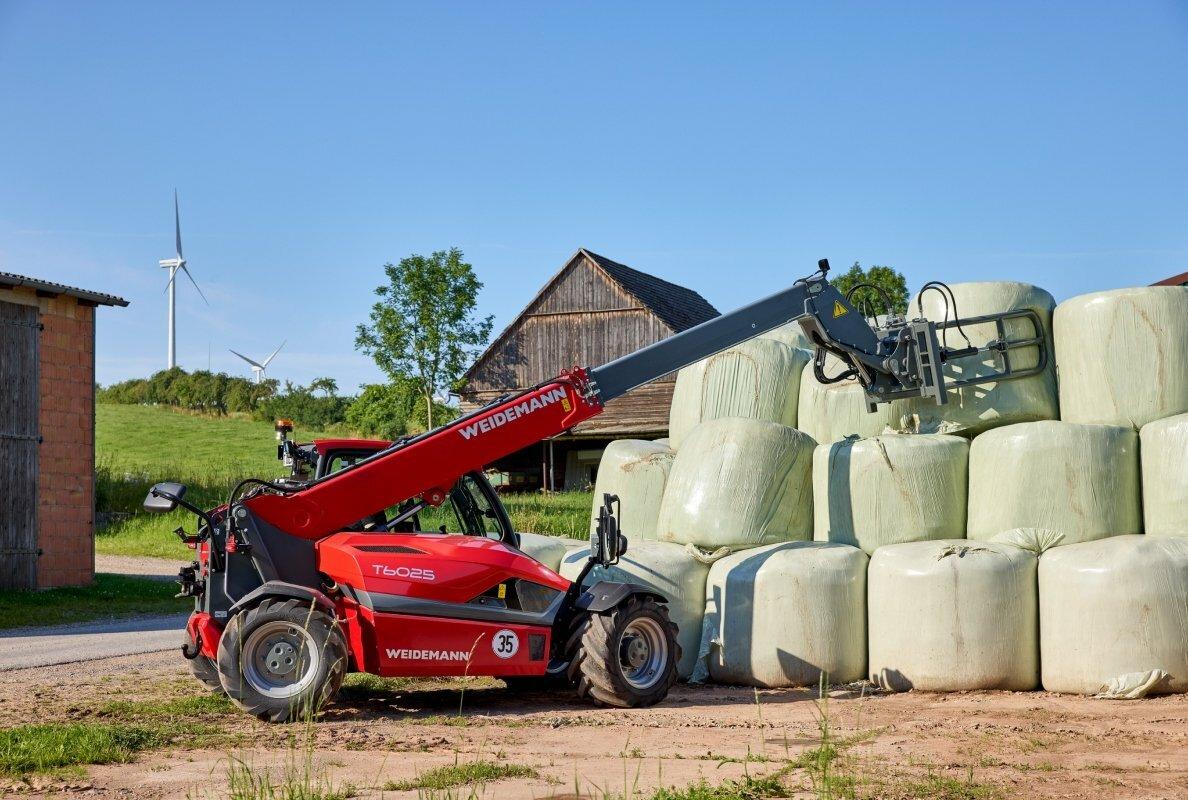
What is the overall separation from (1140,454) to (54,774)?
7343mm

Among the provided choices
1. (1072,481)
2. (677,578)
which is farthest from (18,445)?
(1072,481)

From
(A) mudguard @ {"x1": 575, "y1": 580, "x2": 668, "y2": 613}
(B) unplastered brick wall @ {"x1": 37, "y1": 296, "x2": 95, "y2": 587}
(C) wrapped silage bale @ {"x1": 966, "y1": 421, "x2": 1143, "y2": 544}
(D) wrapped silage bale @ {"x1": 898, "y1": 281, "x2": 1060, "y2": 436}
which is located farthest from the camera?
(B) unplastered brick wall @ {"x1": 37, "y1": 296, "x2": 95, "y2": 587}

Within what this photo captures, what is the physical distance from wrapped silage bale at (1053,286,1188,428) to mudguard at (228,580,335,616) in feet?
18.6

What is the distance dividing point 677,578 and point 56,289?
40.3ft

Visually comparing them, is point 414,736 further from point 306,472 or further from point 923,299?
point 923,299

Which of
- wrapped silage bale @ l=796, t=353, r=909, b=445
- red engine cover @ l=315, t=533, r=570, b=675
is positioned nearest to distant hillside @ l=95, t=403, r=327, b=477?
wrapped silage bale @ l=796, t=353, r=909, b=445

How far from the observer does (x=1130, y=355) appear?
31.3 ft

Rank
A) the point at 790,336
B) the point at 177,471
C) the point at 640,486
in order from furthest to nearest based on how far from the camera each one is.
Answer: the point at 177,471, the point at 790,336, the point at 640,486

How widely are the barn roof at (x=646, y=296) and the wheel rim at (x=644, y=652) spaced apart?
26.9 metres

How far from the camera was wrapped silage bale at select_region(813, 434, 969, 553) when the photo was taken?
9.90m

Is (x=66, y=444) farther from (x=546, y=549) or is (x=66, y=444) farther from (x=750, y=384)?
(x=750, y=384)

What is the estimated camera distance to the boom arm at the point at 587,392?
8.98 m

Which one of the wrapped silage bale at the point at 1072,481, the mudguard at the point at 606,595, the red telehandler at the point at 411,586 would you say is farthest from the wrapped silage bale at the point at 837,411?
the mudguard at the point at 606,595

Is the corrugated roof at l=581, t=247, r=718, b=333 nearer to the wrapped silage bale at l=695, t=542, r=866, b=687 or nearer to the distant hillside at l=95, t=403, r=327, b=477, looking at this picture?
the distant hillside at l=95, t=403, r=327, b=477
